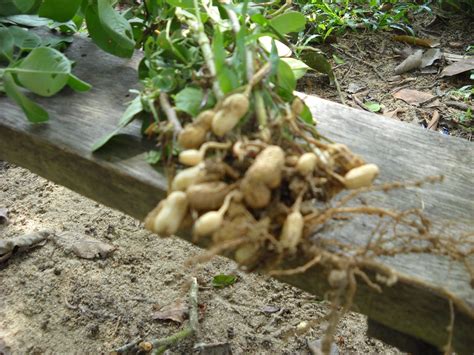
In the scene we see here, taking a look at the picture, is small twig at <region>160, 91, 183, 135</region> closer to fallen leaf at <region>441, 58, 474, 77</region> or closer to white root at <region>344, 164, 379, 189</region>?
white root at <region>344, 164, 379, 189</region>

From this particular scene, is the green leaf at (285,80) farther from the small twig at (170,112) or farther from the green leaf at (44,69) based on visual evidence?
the green leaf at (44,69)

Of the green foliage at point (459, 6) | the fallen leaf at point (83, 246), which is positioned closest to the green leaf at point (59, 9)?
the fallen leaf at point (83, 246)

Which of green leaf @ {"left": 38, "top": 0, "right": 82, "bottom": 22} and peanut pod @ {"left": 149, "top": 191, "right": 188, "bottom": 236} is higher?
green leaf @ {"left": 38, "top": 0, "right": 82, "bottom": 22}

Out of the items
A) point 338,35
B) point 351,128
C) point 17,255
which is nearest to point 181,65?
point 351,128

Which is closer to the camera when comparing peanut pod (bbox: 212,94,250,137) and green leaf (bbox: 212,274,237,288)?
peanut pod (bbox: 212,94,250,137)

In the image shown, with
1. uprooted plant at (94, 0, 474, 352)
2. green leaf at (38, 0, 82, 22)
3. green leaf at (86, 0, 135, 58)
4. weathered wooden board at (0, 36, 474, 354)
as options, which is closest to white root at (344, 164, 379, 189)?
uprooted plant at (94, 0, 474, 352)
